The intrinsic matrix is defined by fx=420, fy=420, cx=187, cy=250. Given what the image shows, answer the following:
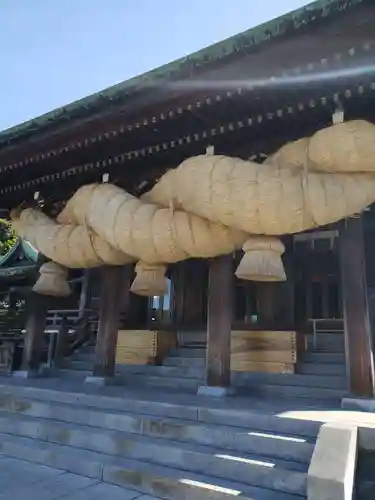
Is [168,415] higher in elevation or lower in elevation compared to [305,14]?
lower

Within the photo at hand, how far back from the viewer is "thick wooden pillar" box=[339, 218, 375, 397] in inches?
148

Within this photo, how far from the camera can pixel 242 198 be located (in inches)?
155

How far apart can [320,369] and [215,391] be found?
1.45m

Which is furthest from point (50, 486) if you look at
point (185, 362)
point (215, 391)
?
point (185, 362)

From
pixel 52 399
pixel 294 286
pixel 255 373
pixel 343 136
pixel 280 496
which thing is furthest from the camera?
pixel 294 286

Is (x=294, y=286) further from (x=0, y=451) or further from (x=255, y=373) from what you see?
(x=0, y=451)

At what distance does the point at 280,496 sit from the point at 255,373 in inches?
102

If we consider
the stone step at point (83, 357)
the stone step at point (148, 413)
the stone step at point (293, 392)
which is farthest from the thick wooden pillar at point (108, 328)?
the stone step at point (293, 392)

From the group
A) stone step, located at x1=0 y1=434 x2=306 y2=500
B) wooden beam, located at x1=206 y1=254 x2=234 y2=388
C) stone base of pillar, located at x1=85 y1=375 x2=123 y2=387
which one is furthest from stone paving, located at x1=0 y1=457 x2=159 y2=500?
stone base of pillar, located at x1=85 y1=375 x2=123 y2=387

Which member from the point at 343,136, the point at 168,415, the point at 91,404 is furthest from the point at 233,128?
the point at 91,404

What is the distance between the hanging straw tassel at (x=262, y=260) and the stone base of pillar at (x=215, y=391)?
4.02 ft

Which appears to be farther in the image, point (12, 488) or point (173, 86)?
point (173, 86)

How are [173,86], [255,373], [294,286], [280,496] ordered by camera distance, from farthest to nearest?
[294,286] → [255,373] → [173,86] → [280,496]

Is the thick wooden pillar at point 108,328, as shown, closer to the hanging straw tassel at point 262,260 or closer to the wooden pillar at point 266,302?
the hanging straw tassel at point 262,260
